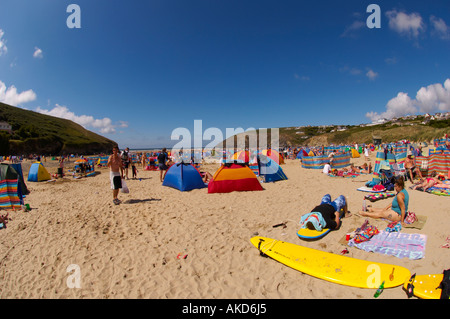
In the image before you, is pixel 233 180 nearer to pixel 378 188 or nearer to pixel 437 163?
pixel 378 188

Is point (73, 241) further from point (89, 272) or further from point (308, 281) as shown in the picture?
point (308, 281)

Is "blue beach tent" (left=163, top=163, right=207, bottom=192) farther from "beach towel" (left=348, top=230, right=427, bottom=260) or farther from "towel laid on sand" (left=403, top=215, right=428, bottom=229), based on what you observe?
"towel laid on sand" (left=403, top=215, right=428, bottom=229)

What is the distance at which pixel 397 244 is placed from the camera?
377cm

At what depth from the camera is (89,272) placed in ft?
11.2

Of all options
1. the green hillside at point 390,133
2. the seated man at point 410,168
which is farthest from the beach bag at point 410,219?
the green hillside at point 390,133

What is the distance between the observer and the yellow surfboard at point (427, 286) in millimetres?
2441

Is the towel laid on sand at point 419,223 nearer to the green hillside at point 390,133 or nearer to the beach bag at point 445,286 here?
the beach bag at point 445,286

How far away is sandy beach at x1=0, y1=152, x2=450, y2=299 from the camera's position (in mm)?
3008

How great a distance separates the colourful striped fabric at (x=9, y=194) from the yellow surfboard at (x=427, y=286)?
31.5ft

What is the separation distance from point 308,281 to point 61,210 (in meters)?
7.19

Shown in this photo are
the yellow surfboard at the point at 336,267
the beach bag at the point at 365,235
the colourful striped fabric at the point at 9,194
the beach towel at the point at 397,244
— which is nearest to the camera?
the yellow surfboard at the point at 336,267

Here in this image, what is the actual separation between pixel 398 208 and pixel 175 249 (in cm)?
503

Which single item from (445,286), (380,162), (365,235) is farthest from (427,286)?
(380,162)

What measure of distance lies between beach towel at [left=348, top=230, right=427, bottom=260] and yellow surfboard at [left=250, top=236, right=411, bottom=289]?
508 millimetres
